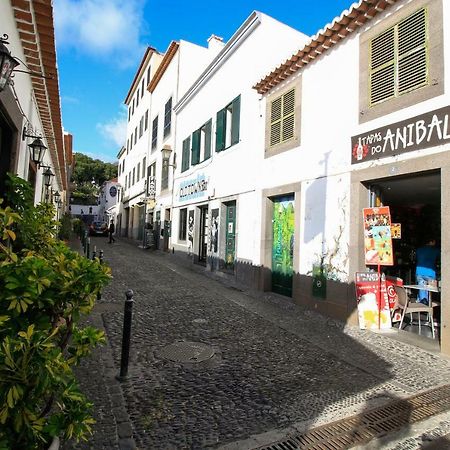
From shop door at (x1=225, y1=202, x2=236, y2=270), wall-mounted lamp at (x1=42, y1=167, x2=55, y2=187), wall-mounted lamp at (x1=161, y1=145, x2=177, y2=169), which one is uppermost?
wall-mounted lamp at (x1=161, y1=145, x2=177, y2=169)

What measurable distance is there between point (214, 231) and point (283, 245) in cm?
416

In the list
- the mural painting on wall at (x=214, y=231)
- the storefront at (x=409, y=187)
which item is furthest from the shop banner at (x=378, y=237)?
the mural painting on wall at (x=214, y=231)

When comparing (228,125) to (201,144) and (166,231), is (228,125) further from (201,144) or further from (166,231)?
(166,231)

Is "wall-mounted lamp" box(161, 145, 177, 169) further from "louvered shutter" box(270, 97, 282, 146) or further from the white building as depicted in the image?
the white building

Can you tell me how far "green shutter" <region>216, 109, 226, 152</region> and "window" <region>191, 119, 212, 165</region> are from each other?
1050mm

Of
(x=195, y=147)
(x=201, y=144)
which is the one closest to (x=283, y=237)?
(x=201, y=144)

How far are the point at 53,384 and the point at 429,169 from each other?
5749 mm

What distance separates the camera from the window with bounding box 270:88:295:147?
9000 mm

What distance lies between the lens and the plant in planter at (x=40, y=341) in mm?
1649

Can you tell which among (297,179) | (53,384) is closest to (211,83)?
(297,179)

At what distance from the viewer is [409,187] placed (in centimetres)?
694

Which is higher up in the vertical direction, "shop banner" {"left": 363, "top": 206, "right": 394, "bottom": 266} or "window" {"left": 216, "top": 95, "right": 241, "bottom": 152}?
"window" {"left": 216, "top": 95, "right": 241, "bottom": 152}

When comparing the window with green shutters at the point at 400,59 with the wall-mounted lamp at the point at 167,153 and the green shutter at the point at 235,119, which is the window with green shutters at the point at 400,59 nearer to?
the green shutter at the point at 235,119

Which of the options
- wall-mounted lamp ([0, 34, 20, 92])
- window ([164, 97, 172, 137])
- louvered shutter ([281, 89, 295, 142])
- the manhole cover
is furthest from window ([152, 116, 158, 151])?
wall-mounted lamp ([0, 34, 20, 92])
